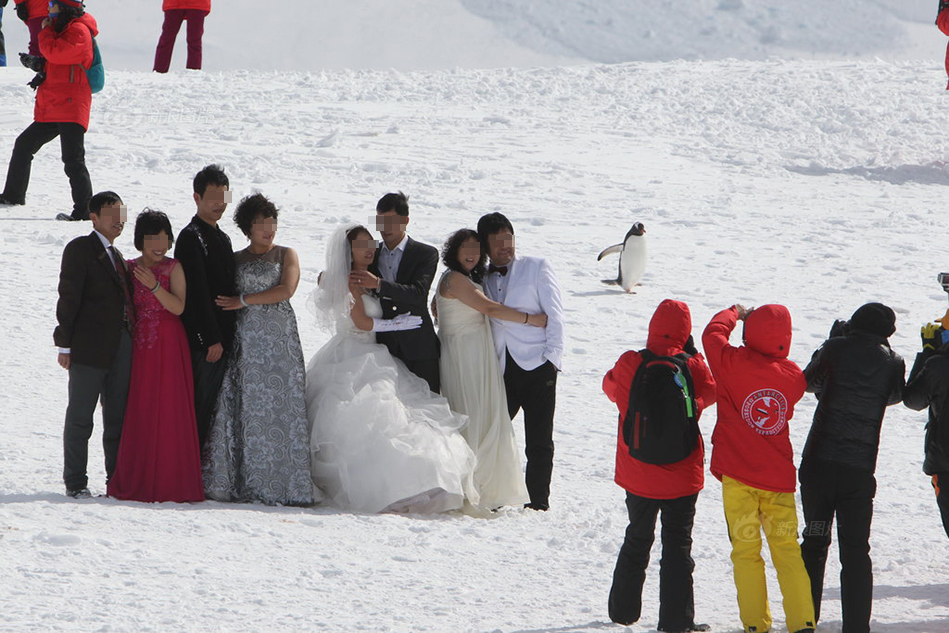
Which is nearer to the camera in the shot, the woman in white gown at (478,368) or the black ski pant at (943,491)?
the black ski pant at (943,491)

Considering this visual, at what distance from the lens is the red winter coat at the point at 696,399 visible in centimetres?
417

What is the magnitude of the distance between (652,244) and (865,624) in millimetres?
7562

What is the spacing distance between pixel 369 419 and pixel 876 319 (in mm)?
2365

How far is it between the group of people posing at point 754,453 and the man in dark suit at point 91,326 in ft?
7.93

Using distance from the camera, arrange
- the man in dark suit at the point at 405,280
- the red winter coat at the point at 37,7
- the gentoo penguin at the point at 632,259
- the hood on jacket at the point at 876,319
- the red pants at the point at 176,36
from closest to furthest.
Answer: the hood on jacket at the point at 876,319, the man in dark suit at the point at 405,280, the gentoo penguin at the point at 632,259, the red winter coat at the point at 37,7, the red pants at the point at 176,36

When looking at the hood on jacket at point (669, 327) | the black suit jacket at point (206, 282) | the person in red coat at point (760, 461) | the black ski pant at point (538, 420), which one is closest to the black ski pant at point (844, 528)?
the person in red coat at point (760, 461)

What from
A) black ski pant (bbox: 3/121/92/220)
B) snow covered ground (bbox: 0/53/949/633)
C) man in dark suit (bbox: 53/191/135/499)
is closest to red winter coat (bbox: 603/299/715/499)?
snow covered ground (bbox: 0/53/949/633)

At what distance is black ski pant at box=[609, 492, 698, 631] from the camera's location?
4113 millimetres

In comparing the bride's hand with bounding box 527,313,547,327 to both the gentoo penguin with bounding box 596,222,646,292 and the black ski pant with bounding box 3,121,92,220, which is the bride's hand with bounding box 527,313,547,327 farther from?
the black ski pant with bounding box 3,121,92,220

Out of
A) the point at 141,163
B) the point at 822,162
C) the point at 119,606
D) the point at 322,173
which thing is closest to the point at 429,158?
the point at 322,173

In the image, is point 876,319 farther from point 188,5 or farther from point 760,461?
point 188,5

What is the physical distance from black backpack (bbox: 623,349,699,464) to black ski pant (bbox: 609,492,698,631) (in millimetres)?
179

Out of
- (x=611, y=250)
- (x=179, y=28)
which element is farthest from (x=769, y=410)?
(x=179, y=28)

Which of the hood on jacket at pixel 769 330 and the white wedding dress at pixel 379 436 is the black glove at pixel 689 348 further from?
the white wedding dress at pixel 379 436
